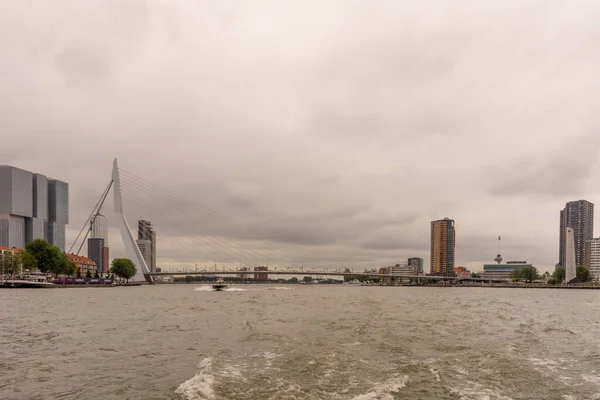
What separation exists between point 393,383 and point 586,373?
8644 mm

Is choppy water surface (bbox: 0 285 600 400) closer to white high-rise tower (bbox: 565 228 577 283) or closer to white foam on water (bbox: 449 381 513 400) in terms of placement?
white foam on water (bbox: 449 381 513 400)

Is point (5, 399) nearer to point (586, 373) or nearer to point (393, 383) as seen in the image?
point (393, 383)

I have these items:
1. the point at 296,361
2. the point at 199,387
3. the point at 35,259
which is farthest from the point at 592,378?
the point at 35,259

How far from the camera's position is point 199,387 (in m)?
13.8

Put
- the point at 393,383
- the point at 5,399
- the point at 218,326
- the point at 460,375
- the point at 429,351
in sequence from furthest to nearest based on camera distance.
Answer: the point at 218,326 < the point at 429,351 < the point at 460,375 < the point at 393,383 < the point at 5,399

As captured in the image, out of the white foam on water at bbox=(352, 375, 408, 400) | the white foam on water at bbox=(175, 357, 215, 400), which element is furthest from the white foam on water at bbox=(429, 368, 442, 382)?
the white foam on water at bbox=(175, 357, 215, 400)

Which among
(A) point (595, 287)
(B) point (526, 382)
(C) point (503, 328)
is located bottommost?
(A) point (595, 287)

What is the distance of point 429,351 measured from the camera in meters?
20.1

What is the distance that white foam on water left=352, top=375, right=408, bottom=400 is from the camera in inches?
511

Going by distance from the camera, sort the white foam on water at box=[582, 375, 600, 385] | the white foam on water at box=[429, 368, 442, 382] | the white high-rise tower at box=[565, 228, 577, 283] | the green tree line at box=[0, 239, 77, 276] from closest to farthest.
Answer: the white foam on water at box=[429, 368, 442, 382] < the white foam on water at box=[582, 375, 600, 385] < the green tree line at box=[0, 239, 77, 276] < the white high-rise tower at box=[565, 228, 577, 283]

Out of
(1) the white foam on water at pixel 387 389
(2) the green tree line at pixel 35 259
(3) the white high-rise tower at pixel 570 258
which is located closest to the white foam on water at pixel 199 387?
(1) the white foam on water at pixel 387 389

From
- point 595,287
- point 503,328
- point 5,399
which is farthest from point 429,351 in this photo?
point 595,287

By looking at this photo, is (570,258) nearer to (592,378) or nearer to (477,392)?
(592,378)

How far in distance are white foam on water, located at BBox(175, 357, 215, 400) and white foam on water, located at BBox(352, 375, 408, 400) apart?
4769mm
